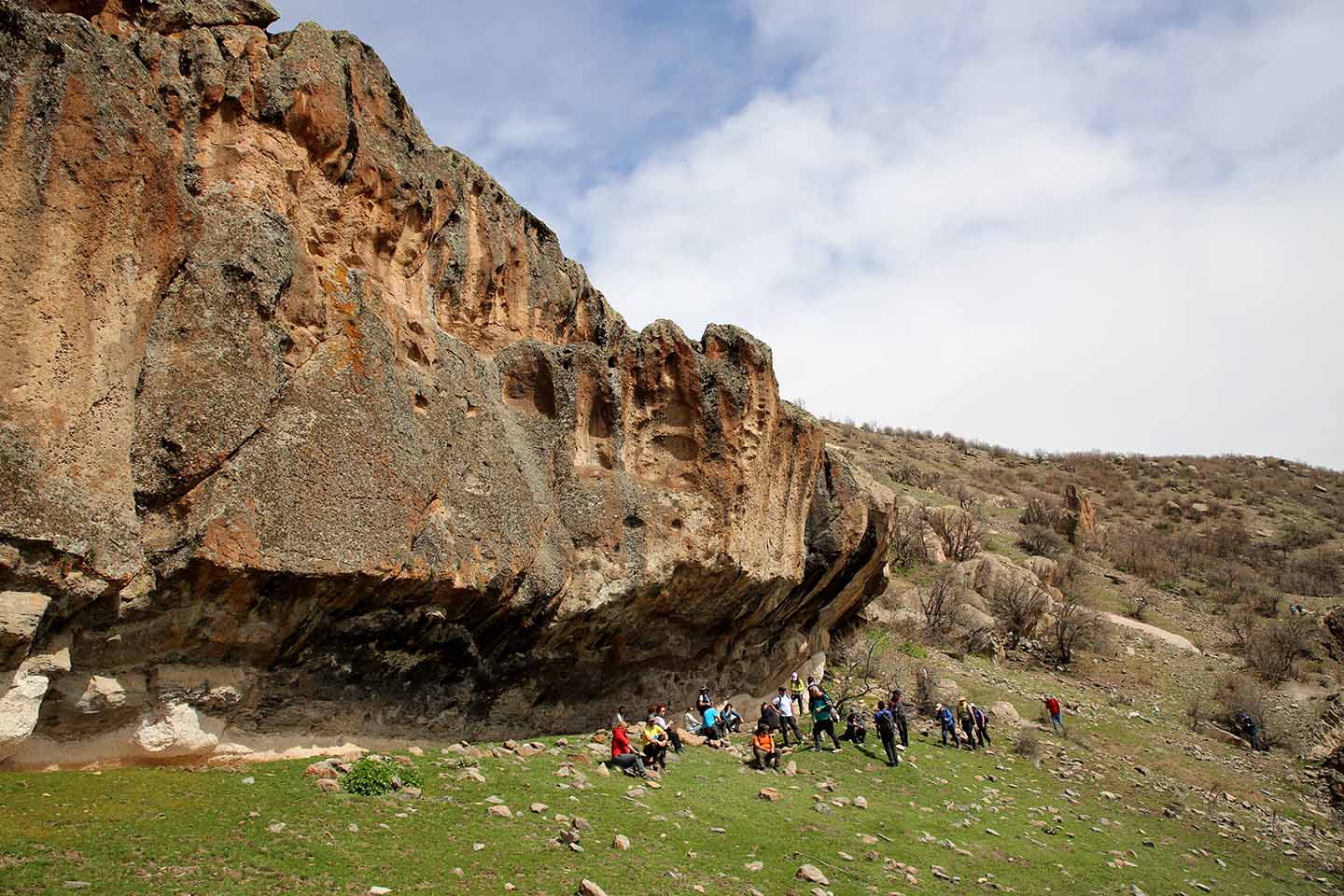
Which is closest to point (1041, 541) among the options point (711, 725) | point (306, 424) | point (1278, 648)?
point (1278, 648)

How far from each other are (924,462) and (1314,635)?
102 ft

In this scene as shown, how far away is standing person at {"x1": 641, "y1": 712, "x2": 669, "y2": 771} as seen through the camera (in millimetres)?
12516

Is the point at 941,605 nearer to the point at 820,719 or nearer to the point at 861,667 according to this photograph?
the point at 861,667

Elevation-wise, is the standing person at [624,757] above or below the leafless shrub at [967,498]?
below

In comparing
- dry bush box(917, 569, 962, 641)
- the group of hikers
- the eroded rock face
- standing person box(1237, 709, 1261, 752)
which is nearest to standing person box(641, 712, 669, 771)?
the group of hikers

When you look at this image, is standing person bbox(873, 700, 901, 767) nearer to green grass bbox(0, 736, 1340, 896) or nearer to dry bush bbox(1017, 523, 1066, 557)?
green grass bbox(0, 736, 1340, 896)

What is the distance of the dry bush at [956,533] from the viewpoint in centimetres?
3800

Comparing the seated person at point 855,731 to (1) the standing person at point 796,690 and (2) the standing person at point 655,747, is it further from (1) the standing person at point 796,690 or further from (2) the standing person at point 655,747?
(2) the standing person at point 655,747

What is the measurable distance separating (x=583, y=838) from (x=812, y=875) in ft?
8.36

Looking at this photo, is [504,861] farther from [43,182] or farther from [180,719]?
[43,182]

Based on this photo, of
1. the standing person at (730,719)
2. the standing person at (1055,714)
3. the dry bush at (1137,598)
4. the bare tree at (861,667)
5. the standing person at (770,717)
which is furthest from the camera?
the dry bush at (1137,598)

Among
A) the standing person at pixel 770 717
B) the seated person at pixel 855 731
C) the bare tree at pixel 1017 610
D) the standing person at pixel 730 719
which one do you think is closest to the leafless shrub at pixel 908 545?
the bare tree at pixel 1017 610

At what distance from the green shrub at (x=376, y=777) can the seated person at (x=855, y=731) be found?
392 inches

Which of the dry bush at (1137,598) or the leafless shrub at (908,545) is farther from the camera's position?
the leafless shrub at (908,545)
